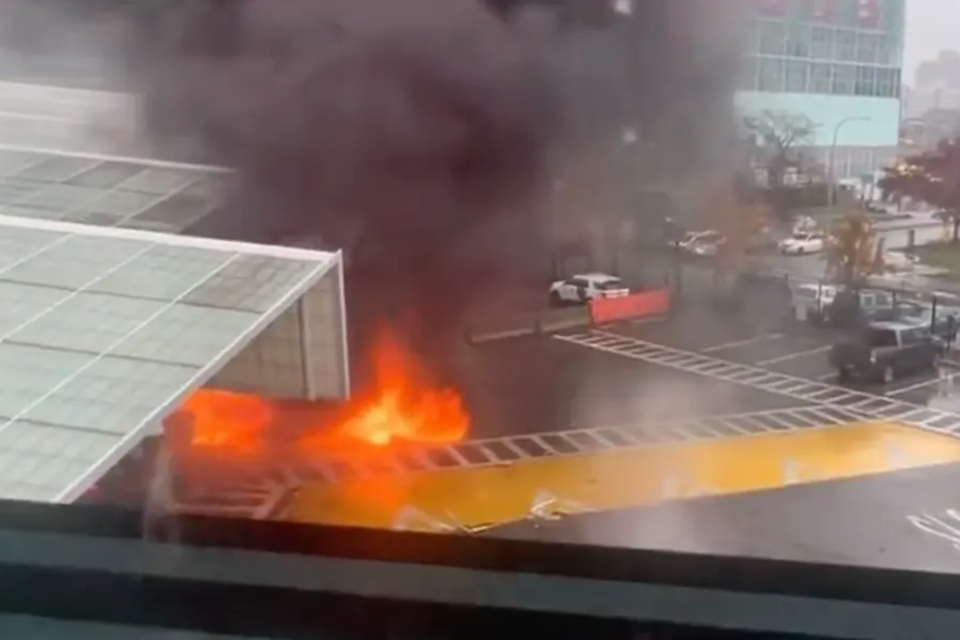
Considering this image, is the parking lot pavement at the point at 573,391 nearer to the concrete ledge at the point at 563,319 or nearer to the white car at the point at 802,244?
the concrete ledge at the point at 563,319

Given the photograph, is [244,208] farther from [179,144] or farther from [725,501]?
[725,501]

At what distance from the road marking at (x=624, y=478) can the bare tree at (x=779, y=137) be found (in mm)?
285

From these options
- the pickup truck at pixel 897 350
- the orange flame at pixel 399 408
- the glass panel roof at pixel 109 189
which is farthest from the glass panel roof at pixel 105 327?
the pickup truck at pixel 897 350

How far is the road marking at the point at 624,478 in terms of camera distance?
1057 mm

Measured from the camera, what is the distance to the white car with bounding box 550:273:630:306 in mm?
1094


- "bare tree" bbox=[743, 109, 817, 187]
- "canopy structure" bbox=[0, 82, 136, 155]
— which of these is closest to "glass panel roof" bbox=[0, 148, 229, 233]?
"canopy structure" bbox=[0, 82, 136, 155]

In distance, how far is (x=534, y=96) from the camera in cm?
108

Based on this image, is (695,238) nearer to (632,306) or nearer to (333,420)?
(632,306)

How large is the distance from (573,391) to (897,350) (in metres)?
0.34

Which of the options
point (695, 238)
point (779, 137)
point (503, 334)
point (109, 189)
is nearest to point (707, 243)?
point (695, 238)

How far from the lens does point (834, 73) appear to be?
103 centimetres

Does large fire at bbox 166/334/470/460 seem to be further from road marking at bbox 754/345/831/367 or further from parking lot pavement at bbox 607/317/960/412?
road marking at bbox 754/345/831/367

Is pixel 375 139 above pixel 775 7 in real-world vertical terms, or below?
below

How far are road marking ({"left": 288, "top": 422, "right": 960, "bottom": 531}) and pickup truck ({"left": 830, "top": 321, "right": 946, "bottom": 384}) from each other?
0.19 ft
